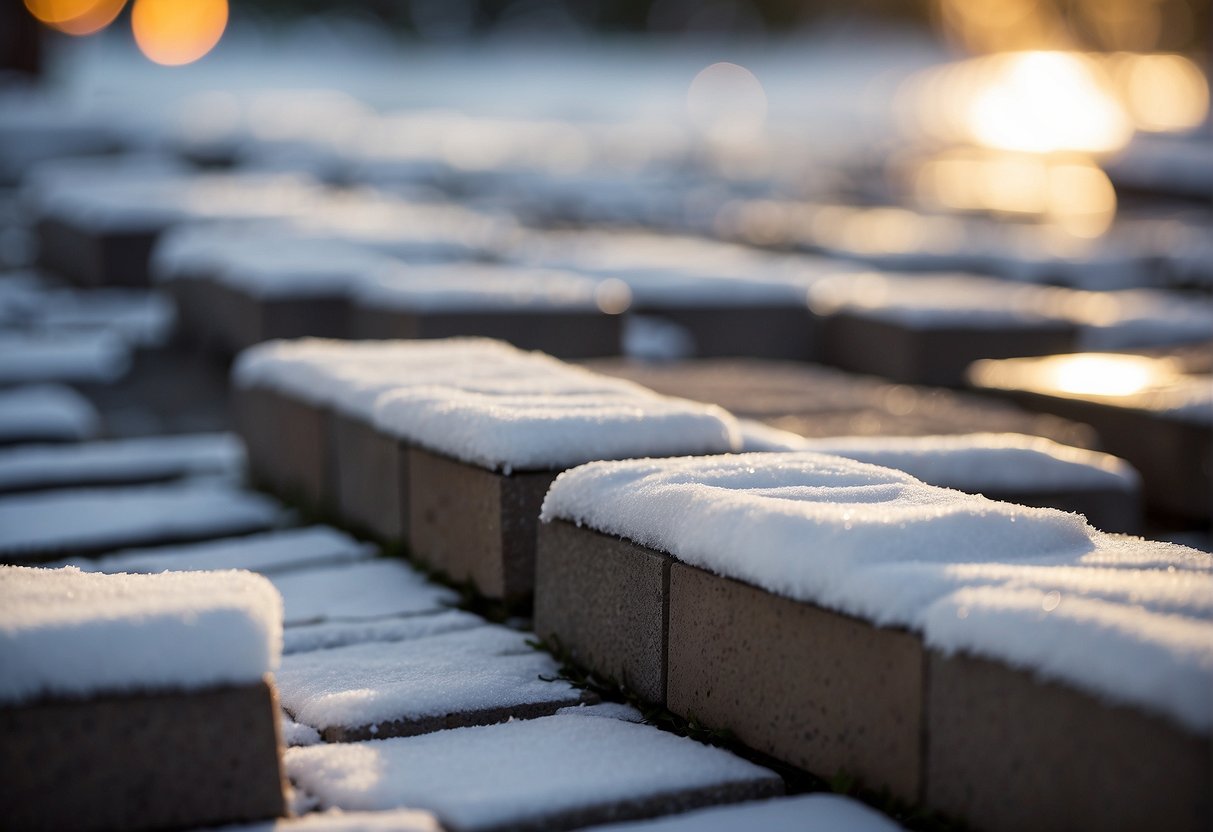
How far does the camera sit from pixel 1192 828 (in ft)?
7.38

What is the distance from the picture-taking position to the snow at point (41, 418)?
6.27m

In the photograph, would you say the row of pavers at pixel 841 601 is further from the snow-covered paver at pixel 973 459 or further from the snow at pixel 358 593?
the snow-covered paver at pixel 973 459

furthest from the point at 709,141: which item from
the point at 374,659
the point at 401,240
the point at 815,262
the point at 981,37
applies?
the point at 981,37

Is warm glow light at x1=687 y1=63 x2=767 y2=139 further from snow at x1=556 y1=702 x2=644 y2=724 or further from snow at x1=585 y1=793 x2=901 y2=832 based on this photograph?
snow at x1=585 y1=793 x2=901 y2=832

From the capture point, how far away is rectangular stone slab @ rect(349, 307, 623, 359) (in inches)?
269

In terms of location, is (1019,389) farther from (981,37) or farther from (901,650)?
(981,37)

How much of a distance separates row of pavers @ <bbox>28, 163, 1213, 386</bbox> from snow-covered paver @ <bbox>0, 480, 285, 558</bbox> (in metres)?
1.64

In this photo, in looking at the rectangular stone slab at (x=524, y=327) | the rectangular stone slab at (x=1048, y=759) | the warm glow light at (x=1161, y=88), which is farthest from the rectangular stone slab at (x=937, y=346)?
the warm glow light at (x=1161, y=88)

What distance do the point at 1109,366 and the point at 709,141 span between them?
2840cm

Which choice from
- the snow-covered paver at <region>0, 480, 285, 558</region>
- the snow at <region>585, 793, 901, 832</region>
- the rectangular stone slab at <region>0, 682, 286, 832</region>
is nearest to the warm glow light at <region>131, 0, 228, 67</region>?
the snow-covered paver at <region>0, 480, 285, 558</region>

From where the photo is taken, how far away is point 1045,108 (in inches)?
2282

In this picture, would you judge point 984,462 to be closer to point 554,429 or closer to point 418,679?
point 554,429

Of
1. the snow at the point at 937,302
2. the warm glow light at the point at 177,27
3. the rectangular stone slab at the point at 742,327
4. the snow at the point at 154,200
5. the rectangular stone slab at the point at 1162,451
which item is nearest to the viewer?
the rectangular stone slab at the point at 1162,451

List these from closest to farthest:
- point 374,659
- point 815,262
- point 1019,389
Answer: point 374,659, point 1019,389, point 815,262
